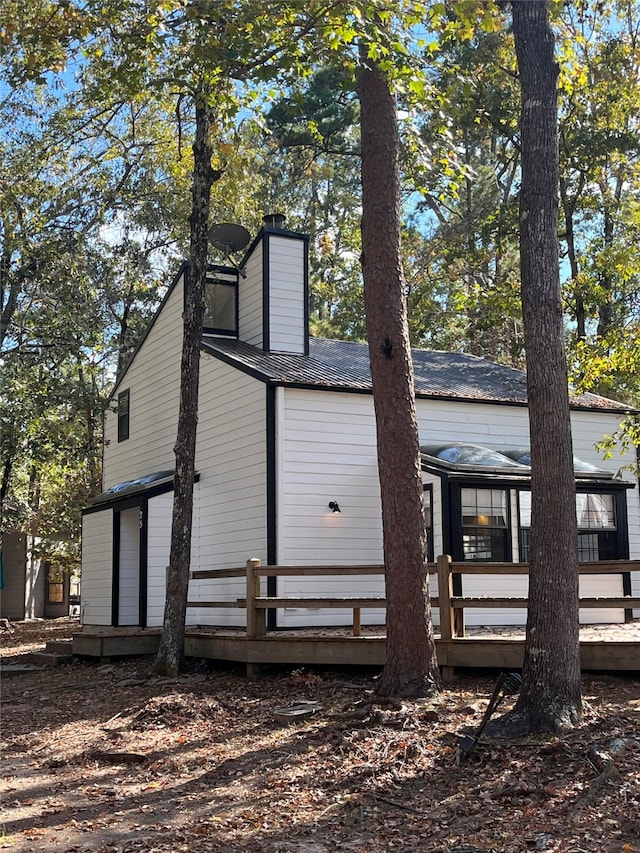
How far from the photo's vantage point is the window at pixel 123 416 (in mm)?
18625

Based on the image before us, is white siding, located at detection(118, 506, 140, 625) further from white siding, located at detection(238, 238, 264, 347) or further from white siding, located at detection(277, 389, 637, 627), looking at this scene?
white siding, located at detection(238, 238, 264, 347)

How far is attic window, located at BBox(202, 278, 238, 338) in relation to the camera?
1650cm

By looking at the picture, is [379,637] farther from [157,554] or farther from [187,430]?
[157,554]

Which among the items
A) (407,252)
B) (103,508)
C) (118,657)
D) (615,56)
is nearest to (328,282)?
(407,252)

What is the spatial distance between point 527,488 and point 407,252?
1738cm

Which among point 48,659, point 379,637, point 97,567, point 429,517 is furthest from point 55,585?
point 379,637

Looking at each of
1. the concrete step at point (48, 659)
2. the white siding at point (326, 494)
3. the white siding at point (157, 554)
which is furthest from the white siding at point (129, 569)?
the white siding at point (326, 494)

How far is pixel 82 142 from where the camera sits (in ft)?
44.0

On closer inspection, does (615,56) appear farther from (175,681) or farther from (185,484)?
(175,681)

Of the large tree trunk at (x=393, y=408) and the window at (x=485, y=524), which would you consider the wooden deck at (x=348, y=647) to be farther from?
the window at (x=485, y=524)

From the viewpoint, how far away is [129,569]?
50.7ft

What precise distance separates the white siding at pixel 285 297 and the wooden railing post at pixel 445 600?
7119 millimetres

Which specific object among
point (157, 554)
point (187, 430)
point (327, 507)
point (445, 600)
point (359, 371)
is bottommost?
point (445, 600)

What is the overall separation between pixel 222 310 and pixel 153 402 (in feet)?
7.59
